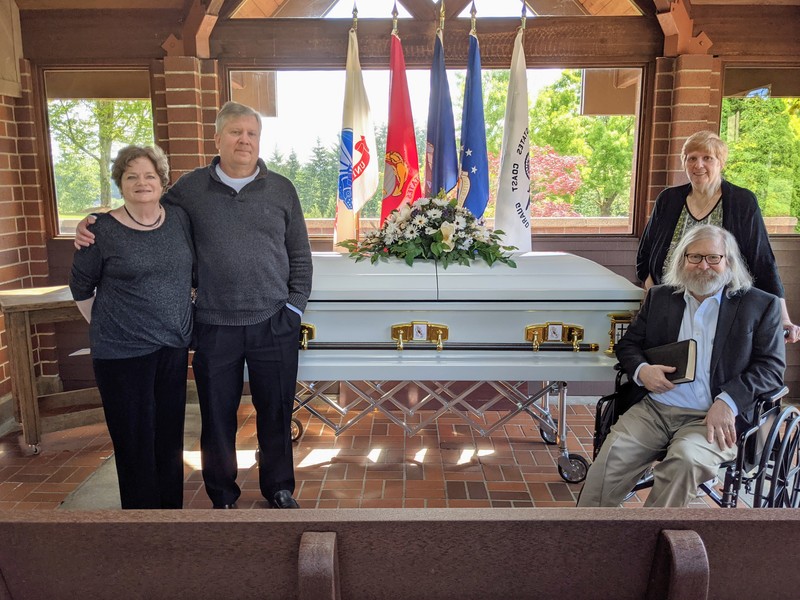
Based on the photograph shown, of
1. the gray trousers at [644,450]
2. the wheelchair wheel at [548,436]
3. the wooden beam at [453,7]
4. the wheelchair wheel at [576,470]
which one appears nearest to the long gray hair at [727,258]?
the gray trousers at [644,450]

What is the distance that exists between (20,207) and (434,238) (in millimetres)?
2942

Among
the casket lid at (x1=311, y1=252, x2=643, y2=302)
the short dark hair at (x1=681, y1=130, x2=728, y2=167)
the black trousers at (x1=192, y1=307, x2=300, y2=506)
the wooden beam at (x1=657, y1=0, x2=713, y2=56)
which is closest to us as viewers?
the black trousers at (x1=192, y1=307, x2=300, y2=506)

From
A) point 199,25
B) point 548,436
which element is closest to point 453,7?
point 199,25

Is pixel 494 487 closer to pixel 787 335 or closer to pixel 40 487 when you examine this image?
pixel 787 335

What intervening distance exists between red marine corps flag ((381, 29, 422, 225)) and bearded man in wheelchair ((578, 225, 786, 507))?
1.92 metres

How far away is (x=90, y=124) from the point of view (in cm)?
420

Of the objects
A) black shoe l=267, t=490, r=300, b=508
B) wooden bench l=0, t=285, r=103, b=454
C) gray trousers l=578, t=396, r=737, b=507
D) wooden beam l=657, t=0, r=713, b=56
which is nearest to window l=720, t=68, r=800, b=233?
wooden beam l=657, t=0, r=713, b=56

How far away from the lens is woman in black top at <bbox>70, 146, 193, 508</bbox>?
2.24 metres

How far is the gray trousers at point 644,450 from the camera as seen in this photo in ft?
7.21

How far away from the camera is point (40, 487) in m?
3.16

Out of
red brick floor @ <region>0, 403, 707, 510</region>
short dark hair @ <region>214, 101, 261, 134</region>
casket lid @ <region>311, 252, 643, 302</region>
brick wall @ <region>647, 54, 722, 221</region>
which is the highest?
brick wall @ <region>647, 54, 722, 221</region>

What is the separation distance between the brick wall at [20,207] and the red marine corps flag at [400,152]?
2.32 m

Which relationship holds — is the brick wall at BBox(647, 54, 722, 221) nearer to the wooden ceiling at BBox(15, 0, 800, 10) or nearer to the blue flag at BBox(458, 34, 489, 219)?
the wooden ceiling at BBox(15, 0, 800, 10)

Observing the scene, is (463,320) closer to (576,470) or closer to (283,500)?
(576,470)
